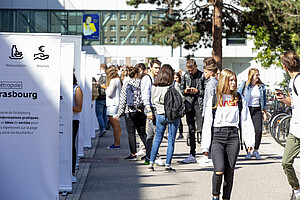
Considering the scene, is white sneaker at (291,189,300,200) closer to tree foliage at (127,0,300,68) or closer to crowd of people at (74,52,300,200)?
crowd of people at (74,52,300,200)

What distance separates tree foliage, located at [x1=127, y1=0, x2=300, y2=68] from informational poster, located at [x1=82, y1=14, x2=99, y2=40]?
3270 cm

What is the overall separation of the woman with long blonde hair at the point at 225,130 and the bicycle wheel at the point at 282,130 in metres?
7.33

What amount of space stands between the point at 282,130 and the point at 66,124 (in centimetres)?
708

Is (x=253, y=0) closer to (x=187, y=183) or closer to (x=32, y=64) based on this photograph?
(x=187, y=183)

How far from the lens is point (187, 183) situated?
29.6ft

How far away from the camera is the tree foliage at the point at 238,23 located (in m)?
23.8

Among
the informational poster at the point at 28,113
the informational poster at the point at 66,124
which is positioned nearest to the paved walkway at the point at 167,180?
the informational poster at the point at 66,124

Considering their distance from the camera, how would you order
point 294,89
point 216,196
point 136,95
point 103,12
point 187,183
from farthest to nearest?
1. point 103,12
2. point 136,95
3. point 187,183
4. point 294,89
5. point 216,196

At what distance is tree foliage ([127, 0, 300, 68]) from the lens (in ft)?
78.0

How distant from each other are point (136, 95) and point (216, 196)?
504 cm

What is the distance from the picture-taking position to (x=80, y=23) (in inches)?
2302

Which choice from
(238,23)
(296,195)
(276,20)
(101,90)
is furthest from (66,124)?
(238,23)

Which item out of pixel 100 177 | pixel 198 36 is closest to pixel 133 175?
pixel 100 177

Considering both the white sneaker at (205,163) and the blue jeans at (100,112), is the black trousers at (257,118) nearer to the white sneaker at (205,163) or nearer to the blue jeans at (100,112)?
the white sneaker at (205,163)
